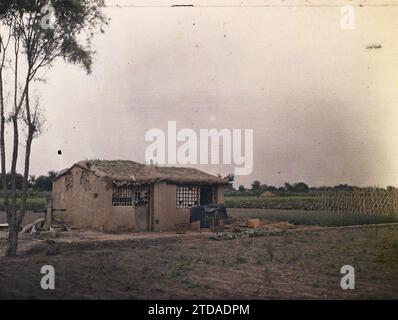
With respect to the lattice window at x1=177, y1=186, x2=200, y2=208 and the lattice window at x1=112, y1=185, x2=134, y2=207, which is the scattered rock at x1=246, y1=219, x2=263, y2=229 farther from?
the lattice window at x1=112, y1=185, x2=134, y2=207

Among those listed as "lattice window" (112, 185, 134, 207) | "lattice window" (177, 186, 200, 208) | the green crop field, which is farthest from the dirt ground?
the green crop field

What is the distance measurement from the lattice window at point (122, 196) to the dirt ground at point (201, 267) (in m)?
1.91

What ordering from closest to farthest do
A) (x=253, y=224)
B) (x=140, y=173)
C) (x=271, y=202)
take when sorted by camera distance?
(x=140, y=173) → (x=253, y=224) → (x=271, y=202)

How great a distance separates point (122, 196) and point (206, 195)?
4.73 metres

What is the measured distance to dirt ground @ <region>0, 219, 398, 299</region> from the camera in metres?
8.25

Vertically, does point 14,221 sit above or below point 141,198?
below

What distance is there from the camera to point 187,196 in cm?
2020

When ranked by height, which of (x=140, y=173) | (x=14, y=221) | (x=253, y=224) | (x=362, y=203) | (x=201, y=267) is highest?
(x=140, y=173)

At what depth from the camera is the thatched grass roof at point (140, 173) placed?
18.2 m

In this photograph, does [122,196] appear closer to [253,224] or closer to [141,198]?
[141,198]

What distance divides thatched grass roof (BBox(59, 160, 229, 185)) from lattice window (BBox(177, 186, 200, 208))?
46cm

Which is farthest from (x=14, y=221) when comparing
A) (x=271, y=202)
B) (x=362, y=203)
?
(x=271, y=202)

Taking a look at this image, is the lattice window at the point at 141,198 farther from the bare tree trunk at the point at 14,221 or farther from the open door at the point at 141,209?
the bare tree trunk at the point at 14,221

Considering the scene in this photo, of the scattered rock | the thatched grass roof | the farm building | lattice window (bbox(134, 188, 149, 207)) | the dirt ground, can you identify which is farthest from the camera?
the scattered rock
